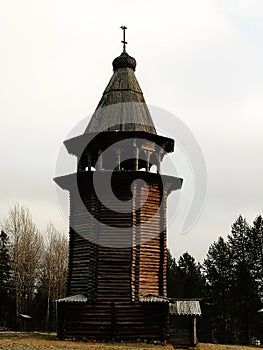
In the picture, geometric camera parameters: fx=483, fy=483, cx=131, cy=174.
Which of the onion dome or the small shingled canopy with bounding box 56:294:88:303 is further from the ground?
the onion dome

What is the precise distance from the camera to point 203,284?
2122 inches

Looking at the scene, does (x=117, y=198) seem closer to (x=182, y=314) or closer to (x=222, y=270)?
(x=182, y=314)

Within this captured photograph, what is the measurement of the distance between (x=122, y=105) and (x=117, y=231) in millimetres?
7621

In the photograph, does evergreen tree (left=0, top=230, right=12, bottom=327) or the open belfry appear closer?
the open belfry

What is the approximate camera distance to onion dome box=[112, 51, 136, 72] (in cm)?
3025

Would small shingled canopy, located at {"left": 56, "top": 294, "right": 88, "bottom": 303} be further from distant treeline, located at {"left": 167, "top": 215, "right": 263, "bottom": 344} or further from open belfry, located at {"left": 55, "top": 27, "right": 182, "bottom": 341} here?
distant treeline, located at {"left": 167, "top": 215, "right": 263, "bottom": 344}

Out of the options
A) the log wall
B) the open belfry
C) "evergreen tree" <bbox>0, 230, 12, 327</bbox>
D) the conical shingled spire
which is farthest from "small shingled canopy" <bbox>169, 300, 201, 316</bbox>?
"evergreen tree" <bbox>0, 230, 12, 327</bbox>

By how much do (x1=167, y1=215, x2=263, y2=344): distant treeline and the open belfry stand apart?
21.3 m

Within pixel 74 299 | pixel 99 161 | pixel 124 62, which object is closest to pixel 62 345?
pixel 74 299

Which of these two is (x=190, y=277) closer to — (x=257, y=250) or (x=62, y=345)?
(x=257, y=250)

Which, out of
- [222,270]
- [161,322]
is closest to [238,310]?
[222,270]

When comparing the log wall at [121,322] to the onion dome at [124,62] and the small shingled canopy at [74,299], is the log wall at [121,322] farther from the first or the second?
the onion dome at [124,62]

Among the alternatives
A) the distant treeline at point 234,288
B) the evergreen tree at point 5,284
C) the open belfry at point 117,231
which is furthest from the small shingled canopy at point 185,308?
the evergreen tree at point 5,284

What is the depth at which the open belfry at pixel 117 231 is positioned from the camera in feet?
80.0
